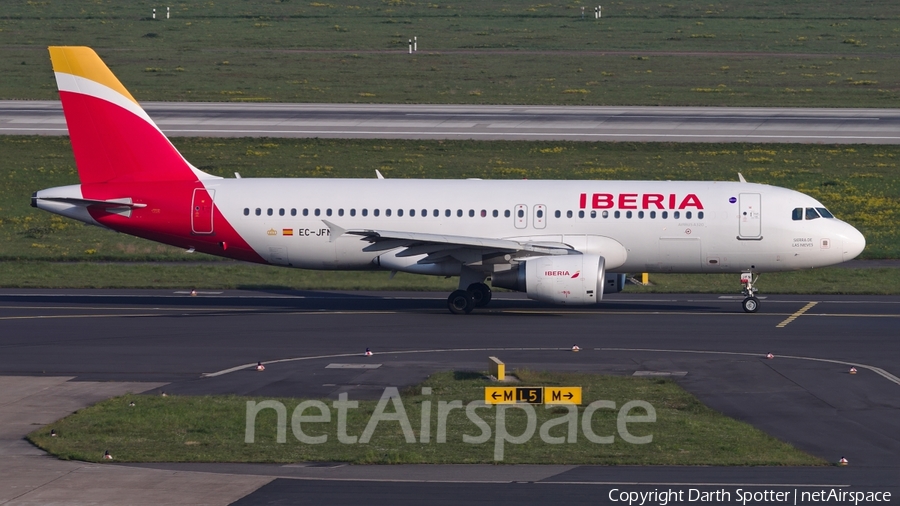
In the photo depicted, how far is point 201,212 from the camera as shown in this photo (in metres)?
36.6

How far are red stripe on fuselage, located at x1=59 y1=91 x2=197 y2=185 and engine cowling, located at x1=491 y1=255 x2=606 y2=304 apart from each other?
1133cm

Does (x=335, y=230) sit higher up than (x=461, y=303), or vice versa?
(x=335, y=230)

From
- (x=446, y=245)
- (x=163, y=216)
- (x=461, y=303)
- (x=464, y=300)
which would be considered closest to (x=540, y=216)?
(x=446, y=245)

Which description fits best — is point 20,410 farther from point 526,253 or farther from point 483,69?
point 483,69

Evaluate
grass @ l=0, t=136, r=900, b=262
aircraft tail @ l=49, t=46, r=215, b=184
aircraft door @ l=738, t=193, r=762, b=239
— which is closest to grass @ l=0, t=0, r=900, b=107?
grass @ l=0, t=136, r=900, b=262

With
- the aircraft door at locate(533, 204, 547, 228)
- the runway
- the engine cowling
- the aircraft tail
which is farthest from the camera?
the runway

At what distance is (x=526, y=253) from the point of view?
3559 centimetres

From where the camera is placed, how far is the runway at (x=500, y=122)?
223 ft

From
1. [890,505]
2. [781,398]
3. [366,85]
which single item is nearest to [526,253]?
[781,398]

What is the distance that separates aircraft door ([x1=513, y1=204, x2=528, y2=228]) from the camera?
3659 centimetres

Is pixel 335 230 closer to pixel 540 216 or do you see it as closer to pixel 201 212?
pixel 201 212

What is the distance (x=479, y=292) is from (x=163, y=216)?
33.2 feet

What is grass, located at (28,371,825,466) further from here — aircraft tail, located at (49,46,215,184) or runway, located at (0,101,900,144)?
runway, located at (0,101,900,144)

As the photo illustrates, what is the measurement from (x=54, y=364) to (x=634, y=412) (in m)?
14.3
